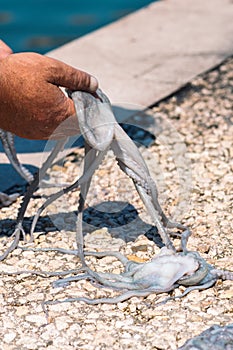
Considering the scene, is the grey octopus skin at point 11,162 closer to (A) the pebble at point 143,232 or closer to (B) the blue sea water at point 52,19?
(A) the pebble at point 143,232

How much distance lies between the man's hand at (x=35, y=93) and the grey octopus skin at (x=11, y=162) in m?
0.68

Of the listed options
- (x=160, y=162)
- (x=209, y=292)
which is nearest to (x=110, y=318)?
(x=209, y=292)

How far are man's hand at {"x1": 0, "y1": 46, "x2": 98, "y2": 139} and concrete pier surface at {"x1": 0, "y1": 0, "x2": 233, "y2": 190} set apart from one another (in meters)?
1.59

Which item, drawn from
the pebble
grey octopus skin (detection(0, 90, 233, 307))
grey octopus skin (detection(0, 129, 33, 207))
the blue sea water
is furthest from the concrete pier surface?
the blue sea water

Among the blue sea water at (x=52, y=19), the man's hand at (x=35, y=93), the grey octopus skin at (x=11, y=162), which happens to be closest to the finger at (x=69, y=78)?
the man's hand at (x=35, y=93)

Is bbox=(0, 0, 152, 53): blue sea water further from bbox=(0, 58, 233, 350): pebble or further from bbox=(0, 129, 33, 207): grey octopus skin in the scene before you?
bbox=(0, 129, 33, 207): grey octopus skin

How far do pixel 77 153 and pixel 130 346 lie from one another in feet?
6.58

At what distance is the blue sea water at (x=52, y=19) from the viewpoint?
9180 millimetres

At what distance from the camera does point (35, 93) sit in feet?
10.9

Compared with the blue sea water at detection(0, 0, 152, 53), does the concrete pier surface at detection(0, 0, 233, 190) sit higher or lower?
higher

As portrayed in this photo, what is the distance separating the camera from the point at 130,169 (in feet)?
11.5

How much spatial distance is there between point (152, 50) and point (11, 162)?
8.42ft

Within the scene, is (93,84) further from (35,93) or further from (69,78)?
(35,93)

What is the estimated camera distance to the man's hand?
330 centimetres
